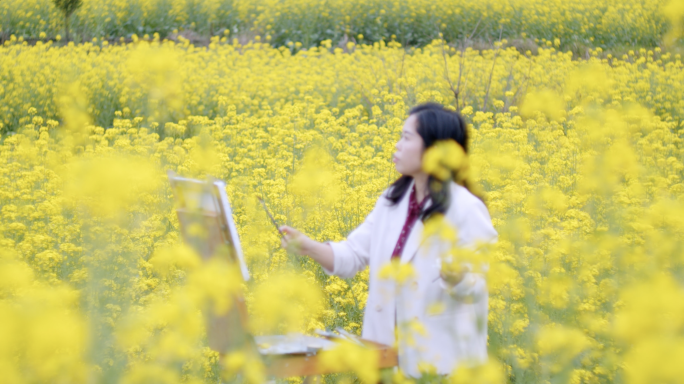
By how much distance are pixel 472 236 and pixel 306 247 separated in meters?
0.50

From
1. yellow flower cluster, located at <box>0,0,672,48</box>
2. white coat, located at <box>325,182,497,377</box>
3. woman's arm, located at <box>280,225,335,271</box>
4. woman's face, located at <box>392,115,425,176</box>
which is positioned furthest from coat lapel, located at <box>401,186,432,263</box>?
yellow flower cluster, located at <box>0,0,672,48</box>

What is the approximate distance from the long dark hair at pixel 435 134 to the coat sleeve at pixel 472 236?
0.24ft

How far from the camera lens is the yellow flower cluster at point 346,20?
1327cm

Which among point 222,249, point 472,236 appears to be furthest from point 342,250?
point 222,249

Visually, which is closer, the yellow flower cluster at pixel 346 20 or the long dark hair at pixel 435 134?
the long dark hair at pixel 435 134

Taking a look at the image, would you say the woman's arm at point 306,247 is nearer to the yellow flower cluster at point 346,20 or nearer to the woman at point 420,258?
the woman at point 420,258

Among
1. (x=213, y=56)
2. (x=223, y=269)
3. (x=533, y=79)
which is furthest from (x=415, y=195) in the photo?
(x=213, y=56)

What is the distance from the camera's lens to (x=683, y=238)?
12.1 feet

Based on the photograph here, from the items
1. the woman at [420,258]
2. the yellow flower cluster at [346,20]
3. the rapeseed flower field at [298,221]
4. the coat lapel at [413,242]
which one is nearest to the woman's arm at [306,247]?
the woman at [420,258]

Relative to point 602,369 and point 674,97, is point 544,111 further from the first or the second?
point 602,369

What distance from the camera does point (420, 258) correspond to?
2.16 metres

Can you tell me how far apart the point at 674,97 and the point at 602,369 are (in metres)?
6.70

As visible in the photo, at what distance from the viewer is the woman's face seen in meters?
2.27

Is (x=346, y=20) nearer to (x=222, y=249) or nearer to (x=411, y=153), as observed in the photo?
(x=411, y=153)
